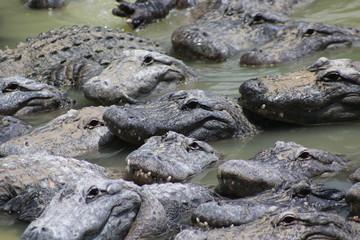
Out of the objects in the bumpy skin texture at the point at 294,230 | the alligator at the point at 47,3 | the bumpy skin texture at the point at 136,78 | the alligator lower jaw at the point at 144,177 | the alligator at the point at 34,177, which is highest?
the bumpy skin texture at the point at 294,230

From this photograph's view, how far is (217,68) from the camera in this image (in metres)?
10.2

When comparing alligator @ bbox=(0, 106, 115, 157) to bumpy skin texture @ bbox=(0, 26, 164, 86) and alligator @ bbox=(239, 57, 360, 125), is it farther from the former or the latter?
bumpy skin texture @ bbox=(0, 26, 164, 86)

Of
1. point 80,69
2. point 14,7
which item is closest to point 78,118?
point 80,69

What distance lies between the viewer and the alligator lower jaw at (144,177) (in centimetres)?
603

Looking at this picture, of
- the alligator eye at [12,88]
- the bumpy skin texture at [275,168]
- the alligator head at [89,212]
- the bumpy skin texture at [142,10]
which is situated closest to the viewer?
the alligator head at [89,212]

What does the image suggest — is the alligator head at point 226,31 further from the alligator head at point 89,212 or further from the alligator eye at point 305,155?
the alligator head at point 89,212

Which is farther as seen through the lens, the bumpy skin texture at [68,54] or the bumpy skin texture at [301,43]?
the bumpy skin texture at [68,54]

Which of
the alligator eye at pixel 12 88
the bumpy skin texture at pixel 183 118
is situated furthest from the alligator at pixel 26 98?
the bumpy skin texture at pixel 183 118

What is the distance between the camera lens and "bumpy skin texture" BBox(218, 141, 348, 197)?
5.52m

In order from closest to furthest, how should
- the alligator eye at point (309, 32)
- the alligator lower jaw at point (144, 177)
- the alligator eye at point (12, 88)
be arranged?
the alligator lower jaw at point (144, 177) < the alligator eye at point (12, 88) < the alligator eye at point (309, 32)

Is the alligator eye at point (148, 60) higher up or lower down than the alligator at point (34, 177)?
lower down

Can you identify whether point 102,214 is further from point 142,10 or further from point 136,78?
point 142,10

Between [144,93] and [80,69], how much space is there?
59.0 inches

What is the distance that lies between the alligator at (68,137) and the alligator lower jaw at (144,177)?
1428 mm
